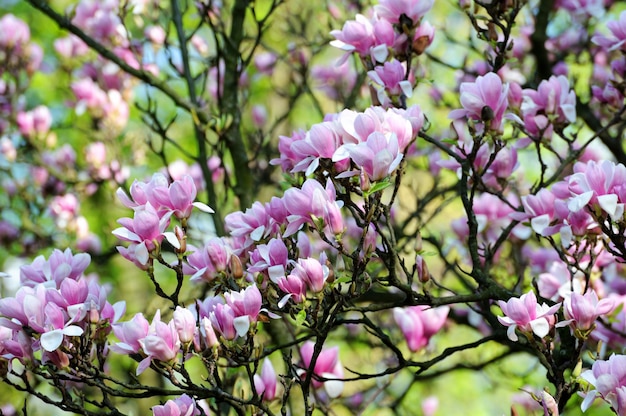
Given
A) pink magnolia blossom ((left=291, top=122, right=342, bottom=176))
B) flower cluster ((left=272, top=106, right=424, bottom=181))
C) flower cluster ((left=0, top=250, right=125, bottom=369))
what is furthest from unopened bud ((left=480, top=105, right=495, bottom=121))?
flower cluster ((left=0, top=250, right=125, bottom=369))

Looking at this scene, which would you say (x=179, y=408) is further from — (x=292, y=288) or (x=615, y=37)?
(x=615, y=37)

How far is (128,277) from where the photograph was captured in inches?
270

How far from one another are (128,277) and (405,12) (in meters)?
5.33

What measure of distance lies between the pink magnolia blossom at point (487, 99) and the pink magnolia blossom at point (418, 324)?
0.91 m

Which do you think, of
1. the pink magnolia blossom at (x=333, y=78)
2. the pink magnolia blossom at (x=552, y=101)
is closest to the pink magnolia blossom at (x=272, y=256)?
the pink magnolia blossom at (x=552, y=101)

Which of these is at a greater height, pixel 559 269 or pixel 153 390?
pixel 559 269

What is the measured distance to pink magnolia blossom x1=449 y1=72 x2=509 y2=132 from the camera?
191cm

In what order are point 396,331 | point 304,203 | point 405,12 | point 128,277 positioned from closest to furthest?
point 304,203 < point 405,12 < point 396,331 < point 128,277

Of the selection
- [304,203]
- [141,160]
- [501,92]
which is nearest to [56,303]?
[304,203]

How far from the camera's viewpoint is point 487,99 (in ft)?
6.30

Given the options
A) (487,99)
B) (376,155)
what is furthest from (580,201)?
(376,155)

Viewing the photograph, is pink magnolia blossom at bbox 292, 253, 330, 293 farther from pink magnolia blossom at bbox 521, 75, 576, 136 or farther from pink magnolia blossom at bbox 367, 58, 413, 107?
pink magnolia blossom at bbox 521, 75, 576, 136

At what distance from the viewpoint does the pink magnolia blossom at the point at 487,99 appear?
1.91 meters

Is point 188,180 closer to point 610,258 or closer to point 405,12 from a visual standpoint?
point 405,12
